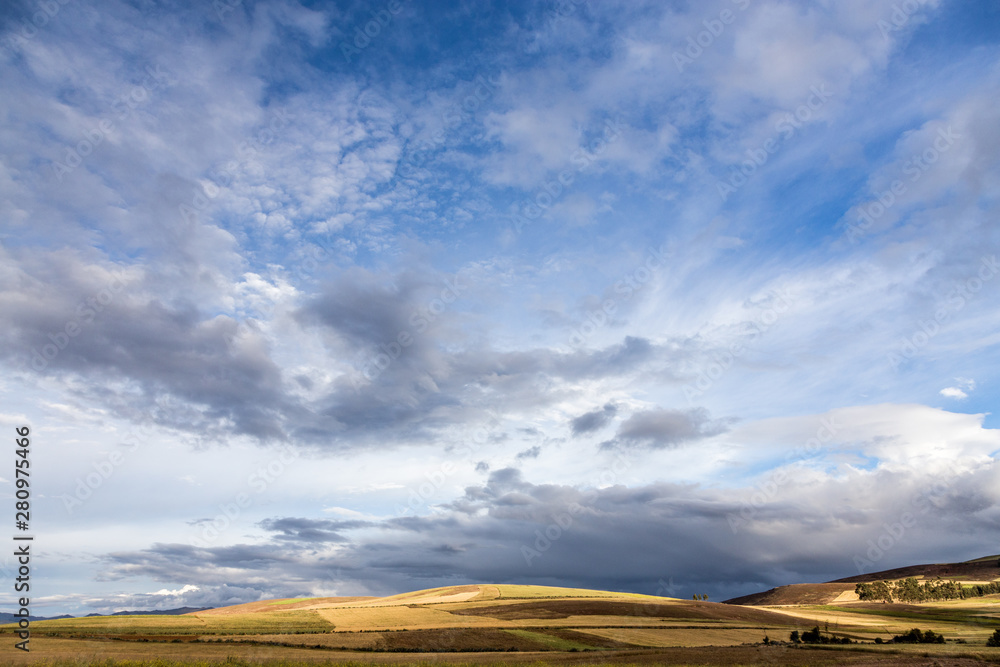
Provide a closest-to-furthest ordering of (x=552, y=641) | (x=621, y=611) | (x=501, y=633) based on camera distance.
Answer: (x=552, y=641) < (x=501, y=633) < (x=621, y=611)

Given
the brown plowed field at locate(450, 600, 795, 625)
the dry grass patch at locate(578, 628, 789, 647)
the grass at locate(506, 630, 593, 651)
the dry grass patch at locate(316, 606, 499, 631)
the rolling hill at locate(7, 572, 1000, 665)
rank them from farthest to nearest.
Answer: the brown plowed field at locate(450, 600, 795, 625) → the dry grass patch at locate(316, 606, 499, 631) → the dry grass patch at locate(578, 628, 789, 647) → the grass at locate(506, 630, 593, 651) → the rolling hill at locate(7, 572, 1000, 665)

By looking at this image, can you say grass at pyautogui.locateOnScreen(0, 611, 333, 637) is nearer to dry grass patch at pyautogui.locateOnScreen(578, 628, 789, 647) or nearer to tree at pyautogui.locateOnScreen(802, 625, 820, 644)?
dry grass patch at pyautogui.locateOnScreen(578, 628, 789, 647)

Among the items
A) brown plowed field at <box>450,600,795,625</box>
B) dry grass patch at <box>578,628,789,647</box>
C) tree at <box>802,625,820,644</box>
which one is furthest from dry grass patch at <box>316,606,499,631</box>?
tree at <box>802,625,820,644</box>

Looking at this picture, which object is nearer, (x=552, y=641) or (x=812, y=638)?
(x=552, y=641)

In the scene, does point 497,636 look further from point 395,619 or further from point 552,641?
point 395,619

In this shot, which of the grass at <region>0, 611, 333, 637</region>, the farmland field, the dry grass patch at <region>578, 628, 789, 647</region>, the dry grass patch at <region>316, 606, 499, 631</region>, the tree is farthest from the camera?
the dry grass patch at <region>316, 606, 499, 631</region>

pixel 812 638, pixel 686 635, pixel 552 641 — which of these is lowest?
pixel 812 638

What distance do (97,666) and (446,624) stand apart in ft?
188

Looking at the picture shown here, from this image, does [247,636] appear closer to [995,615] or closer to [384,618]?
→ [384,618]

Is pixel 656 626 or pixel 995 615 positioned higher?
pixel 656 626

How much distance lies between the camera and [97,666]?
Answer: 4634 centimetres

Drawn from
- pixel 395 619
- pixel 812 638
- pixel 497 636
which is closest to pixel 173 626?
pixel 395 619

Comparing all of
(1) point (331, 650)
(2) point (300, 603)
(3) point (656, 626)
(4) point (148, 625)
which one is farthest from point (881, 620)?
(4) point (148, 625)

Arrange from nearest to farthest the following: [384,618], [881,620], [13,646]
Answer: [13,646]
[384,618]
[881,620]
